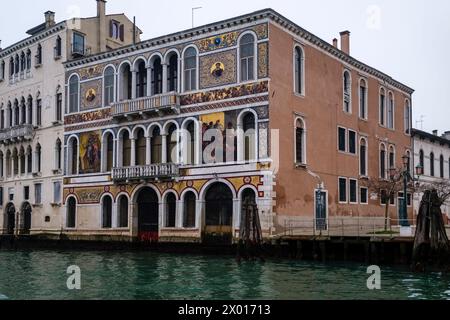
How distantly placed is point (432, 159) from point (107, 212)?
23.2m

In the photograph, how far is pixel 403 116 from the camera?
39375mm

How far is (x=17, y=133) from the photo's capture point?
3806 centimetres

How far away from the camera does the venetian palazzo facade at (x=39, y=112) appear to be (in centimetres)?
3572

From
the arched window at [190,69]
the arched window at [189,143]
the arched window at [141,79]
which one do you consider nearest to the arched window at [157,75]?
the arched window at [141,79]

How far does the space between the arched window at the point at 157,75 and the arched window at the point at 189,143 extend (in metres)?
2.97

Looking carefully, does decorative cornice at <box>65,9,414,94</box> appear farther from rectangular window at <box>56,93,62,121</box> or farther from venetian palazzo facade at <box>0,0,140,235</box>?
rectangular window at <box>56,93,62,121</box>

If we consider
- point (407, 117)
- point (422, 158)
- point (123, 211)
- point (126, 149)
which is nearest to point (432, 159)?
point (422, 158)

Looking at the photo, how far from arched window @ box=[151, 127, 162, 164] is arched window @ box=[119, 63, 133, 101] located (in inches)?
122

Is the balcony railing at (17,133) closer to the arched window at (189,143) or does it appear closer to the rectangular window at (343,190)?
the arched window at (189,143)

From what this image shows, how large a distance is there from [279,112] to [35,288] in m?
14.6

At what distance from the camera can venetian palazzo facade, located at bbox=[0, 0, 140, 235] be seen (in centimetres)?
3572

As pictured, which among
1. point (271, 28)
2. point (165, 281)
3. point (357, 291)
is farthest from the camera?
point (271, 28)
